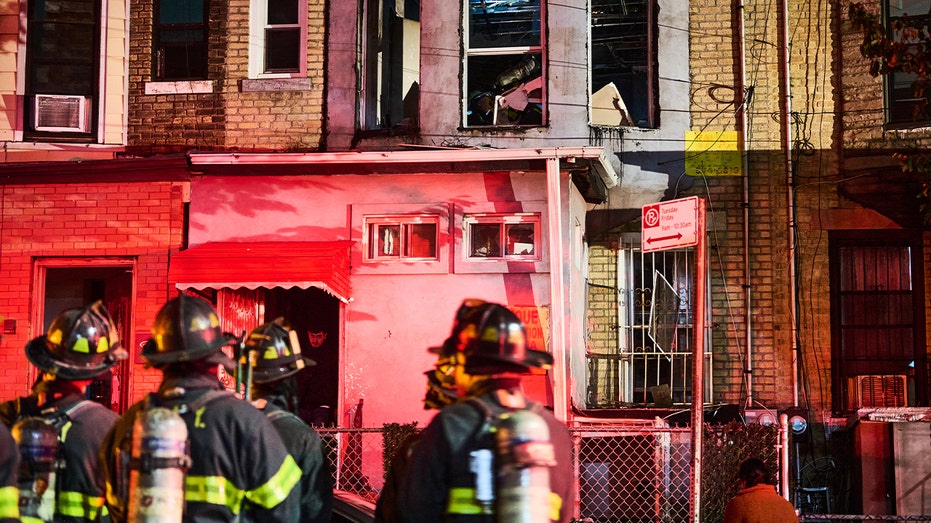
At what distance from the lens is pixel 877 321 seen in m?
13.0

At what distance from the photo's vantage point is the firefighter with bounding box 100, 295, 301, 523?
15.1 ft

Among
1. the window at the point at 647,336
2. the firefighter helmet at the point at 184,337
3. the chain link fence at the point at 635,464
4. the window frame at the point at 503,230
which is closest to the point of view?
the firefighter helmet at the point at 184,337

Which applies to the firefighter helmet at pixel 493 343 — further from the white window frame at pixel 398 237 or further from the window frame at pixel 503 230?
the white window frame at pixel 398 237

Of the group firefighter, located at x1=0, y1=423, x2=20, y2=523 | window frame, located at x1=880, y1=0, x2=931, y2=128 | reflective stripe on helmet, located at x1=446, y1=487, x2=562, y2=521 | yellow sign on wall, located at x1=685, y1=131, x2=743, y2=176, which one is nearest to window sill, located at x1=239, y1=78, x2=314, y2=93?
yellow sign on wall, located at x1=685, y1=131, x2=743, y2=176

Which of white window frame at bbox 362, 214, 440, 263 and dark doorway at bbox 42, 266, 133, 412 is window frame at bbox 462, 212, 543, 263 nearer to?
white window frame at bbox 362, 214, 440, 263

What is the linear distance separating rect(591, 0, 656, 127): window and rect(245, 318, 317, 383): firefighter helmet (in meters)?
8.13

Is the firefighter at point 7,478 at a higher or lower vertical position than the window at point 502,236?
lower

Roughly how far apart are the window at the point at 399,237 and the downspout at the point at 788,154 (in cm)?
405

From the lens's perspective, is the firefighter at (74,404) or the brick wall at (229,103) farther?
the brick wall at (229,103)

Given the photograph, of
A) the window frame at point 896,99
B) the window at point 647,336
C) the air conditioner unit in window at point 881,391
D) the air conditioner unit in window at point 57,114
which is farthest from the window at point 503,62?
the air conditioner unit in window at point 881,391

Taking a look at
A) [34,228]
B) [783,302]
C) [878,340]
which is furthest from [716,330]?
[34,228]

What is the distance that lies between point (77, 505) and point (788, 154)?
1004 centimetres

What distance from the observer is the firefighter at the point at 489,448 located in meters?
4.04

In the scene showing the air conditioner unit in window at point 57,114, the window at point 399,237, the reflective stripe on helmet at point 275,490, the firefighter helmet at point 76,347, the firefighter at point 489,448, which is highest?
the air conditioner unit in window at point 57,114
